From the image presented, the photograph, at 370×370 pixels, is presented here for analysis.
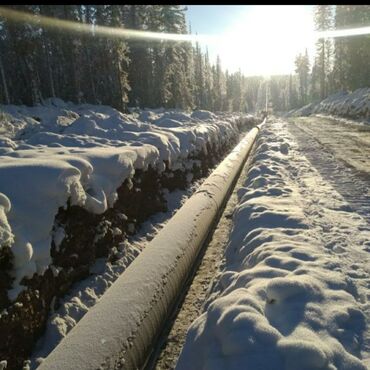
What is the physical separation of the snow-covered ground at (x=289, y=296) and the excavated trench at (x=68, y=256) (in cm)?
171

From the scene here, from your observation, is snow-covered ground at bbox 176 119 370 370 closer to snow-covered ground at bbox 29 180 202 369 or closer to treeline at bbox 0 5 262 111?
snow-covered ground at bbox 29 180 202 369

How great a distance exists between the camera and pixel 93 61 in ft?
121

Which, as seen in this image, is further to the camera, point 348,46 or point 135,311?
point 348,46

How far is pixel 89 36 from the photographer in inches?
1351

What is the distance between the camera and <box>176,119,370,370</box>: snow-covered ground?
2.83 metres

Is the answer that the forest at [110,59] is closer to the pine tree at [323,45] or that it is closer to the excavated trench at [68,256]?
the pine tree at [323,45]

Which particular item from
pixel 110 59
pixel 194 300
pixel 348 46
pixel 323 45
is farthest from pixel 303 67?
pixel 194 300

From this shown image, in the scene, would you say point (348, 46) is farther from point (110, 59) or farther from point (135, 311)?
point (135, 311)

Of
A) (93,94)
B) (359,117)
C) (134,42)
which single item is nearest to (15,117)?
(93,94)

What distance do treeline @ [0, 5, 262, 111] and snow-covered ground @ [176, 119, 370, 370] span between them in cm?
2411

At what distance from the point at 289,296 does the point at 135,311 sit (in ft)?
4.86

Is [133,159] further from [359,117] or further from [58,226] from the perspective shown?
[359,117]

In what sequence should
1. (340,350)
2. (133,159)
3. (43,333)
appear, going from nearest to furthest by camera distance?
1. (340,350)
2. (43,333)
3. (133,159)

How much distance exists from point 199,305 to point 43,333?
190 cm
